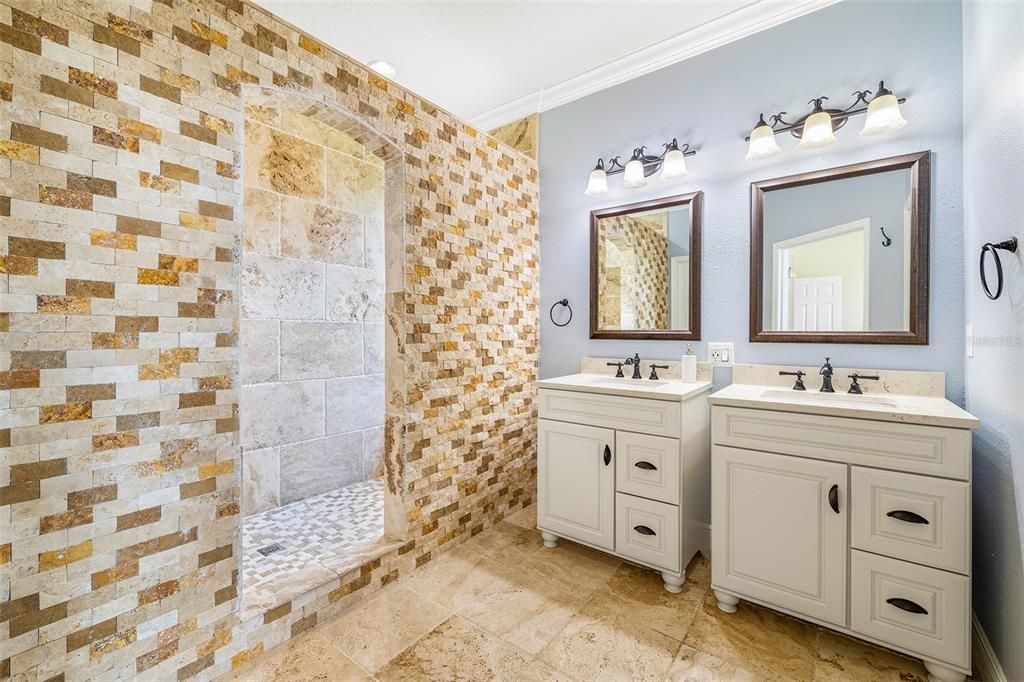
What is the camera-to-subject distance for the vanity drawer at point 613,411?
6.49 feet

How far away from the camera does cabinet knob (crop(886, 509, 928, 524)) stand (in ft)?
4.77

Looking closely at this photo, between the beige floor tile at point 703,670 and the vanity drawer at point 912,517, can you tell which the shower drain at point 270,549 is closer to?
the beige floor tile at point 703,670

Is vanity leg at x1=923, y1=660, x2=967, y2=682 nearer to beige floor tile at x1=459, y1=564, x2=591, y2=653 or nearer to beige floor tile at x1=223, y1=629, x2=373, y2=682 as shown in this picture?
beige floor tile at x1=459, y1=564, x2=591, y2=653

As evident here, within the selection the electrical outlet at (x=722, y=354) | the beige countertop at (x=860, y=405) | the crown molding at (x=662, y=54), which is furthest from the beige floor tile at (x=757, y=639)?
the crown molding at (x=662, y=54)

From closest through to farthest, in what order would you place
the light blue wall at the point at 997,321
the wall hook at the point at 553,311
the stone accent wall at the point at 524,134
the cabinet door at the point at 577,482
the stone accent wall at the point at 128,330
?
the stone accent wall at the point at 128,330 → the light blue wall at the point at 997,321 → the cabinet door at the point at 577,482 → the wall hook at the point at 553,311 → the stone accent wall at the point at 524,134

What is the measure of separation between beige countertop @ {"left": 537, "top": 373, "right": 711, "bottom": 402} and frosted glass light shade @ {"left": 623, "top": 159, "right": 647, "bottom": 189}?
110 centimetres

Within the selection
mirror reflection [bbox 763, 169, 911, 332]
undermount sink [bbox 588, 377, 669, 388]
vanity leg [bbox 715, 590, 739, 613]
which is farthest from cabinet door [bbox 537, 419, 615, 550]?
mirror reflection [bbox 763, 169, 911, 332]

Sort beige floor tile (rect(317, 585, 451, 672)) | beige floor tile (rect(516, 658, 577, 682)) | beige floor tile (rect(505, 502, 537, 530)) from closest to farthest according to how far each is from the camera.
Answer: beige floor tile (rect(516, 658, 577, 682)), beige floor tile (rect(317, 585, 451, 672)), beige floor tile (rect(505, 502, 537, 530))

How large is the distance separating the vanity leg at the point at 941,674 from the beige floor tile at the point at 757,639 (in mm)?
319

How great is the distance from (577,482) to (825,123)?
1971 millimetres

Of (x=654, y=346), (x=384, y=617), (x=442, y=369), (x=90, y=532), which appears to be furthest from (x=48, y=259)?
(x=654, y=346)

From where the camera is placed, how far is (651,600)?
6.30ft

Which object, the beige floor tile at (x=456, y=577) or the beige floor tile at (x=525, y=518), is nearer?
the beige floor tile at (x=456, y=577)

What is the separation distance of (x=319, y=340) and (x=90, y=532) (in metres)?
1.82
